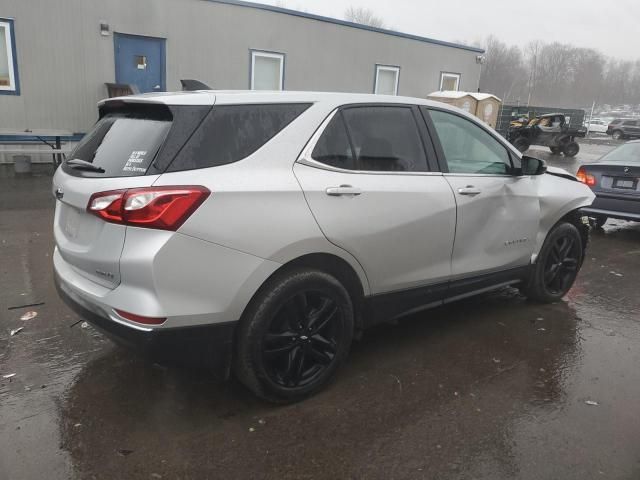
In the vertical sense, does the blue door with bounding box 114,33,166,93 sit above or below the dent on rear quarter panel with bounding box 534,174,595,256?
above

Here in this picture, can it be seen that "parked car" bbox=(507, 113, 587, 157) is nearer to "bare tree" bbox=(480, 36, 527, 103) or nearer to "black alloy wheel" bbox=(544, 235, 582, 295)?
"black alloy wheel" bbox=(544, 235, 582, 295)

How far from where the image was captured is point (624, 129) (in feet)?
114

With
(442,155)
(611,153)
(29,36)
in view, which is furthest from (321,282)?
(29,36)

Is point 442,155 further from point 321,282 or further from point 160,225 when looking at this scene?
point 160,225

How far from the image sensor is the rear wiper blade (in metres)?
2.81

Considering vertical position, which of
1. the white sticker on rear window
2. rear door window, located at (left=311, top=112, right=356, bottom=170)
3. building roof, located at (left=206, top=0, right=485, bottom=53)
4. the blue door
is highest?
building roof, located at (left=206, top=0, right=485, bottom=53)

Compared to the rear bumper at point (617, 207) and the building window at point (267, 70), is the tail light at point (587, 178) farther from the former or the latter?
the building window at point (267, 70)

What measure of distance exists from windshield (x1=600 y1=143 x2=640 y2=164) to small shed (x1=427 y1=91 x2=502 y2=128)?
740 cm

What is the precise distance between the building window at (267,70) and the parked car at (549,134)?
10740mm

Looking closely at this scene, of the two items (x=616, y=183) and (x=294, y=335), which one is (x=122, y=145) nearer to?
(x=294, y=335)

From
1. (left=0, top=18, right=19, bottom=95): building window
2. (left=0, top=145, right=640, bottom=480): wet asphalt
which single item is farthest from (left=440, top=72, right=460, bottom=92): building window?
(left=0, top=145, right=640, bottom=480): wet asphalt

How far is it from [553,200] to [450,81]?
13842 millimetres

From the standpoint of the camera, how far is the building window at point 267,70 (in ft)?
42.5

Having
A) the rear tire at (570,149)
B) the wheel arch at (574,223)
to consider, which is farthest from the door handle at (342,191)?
the rear tire at (570,149)
